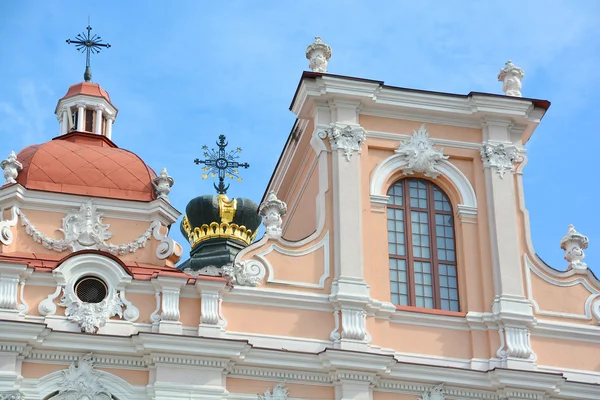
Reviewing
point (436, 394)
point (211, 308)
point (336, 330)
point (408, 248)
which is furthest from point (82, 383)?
point (408, 248)

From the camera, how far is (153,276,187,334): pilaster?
22.6 m

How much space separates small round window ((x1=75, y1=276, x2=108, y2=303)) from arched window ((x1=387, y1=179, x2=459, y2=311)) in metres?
4.84

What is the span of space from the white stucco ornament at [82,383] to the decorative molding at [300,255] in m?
3.27

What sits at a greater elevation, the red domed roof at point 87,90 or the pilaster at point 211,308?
the red domed roof at point 87,90

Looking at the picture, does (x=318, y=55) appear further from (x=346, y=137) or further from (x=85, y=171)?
(x=85, y=171)

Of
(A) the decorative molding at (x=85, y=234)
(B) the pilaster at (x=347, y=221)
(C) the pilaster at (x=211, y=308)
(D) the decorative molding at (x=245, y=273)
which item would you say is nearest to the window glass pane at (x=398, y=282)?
(B) the pilaster at (x=347, y=221)

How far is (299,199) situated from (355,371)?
4875 millimetres

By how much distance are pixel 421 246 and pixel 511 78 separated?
148 inches

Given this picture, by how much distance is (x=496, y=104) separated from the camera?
25.8 m

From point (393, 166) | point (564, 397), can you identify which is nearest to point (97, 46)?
point (393, 166)

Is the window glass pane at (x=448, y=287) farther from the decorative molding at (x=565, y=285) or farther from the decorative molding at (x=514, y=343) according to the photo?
the decorative molding at (x=565, y=285)

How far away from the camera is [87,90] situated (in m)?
27.8

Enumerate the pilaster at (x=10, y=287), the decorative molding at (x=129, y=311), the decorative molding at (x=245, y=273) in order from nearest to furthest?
the pilaster at (x=10, y=287)
the decorative molding at (x=129, y=311)
the decorative molding at (x=245, y=273)

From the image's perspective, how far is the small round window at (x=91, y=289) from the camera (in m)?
22.7
